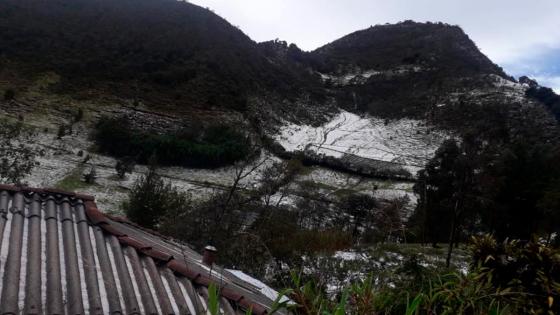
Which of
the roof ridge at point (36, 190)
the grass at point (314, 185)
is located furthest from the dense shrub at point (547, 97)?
the roof ridge at point (36, 190)

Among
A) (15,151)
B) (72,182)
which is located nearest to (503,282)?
(72,182)

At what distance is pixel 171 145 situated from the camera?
78.8ft

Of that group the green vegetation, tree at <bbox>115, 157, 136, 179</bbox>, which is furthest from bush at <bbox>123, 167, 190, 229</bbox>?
the green vegetation

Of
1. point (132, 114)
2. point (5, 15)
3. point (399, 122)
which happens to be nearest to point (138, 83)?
point (132, 114)

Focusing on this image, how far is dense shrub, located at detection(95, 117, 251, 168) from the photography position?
2297cm

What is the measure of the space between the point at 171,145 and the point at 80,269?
21271 mm

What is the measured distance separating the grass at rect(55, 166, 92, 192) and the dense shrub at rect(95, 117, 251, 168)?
459 cm

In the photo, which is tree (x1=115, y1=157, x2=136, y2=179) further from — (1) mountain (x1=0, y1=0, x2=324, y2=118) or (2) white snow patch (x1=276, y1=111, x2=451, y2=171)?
(2) white snow patch (x1=276, y1=111, x2=451, y2=171)

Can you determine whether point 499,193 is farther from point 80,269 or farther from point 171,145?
point 80,269

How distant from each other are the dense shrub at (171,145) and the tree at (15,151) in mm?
3645

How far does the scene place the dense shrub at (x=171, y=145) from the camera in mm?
22969

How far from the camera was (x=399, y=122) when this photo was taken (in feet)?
133

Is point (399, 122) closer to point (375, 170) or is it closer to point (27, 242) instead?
point (375, 170)

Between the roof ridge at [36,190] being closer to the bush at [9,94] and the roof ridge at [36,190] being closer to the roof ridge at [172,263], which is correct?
the roof ridge at [172,263]
